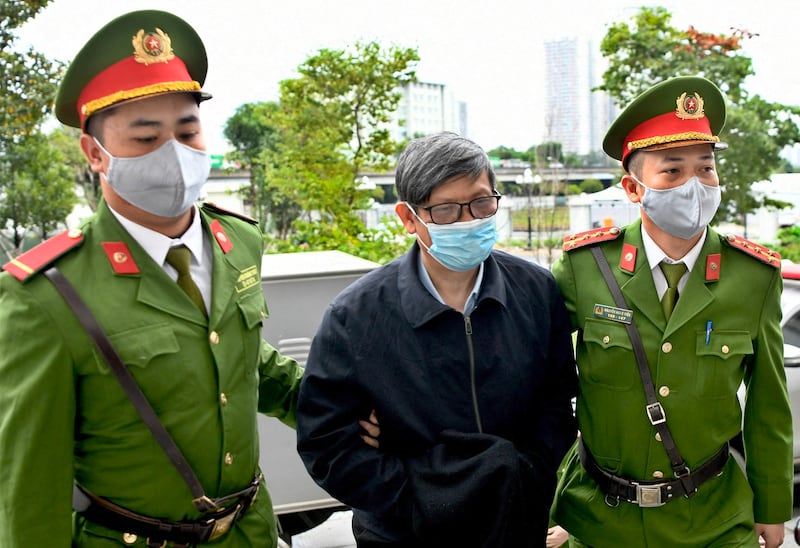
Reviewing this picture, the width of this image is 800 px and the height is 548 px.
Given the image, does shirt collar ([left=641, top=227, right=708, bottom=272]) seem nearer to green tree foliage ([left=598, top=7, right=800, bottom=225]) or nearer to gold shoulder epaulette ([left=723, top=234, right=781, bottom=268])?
gold shoulder epaulette ([left=723, top=234, right=781, bottom=268])

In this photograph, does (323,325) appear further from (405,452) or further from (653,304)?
(653,304)

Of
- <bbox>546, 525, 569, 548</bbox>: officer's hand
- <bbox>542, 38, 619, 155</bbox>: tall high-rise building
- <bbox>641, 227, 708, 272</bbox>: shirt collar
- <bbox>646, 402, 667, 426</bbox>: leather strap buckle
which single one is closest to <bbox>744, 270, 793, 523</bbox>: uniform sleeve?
<bbox>641, 227, 708, 272</bbox>: shirt collar

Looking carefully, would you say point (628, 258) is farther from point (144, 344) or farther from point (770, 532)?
point (144, 344)

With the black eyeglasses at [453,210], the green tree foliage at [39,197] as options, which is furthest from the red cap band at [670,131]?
the green tree foliage at [39,197]

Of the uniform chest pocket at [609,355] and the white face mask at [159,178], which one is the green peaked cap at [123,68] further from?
the uniform chest pocket at [609,355]

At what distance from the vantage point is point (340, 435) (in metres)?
2.16

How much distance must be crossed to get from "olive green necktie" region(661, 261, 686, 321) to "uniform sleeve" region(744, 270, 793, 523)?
276 mm

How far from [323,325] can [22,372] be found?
0.80 meters

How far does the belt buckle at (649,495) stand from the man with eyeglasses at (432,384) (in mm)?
332

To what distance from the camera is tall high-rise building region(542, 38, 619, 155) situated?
2550 centimetres

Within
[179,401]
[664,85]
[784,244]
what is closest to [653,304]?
[664,85]

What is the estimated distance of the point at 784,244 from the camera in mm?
18531

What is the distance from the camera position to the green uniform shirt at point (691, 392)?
7.89 ft

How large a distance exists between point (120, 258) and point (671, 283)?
167 centimetres
